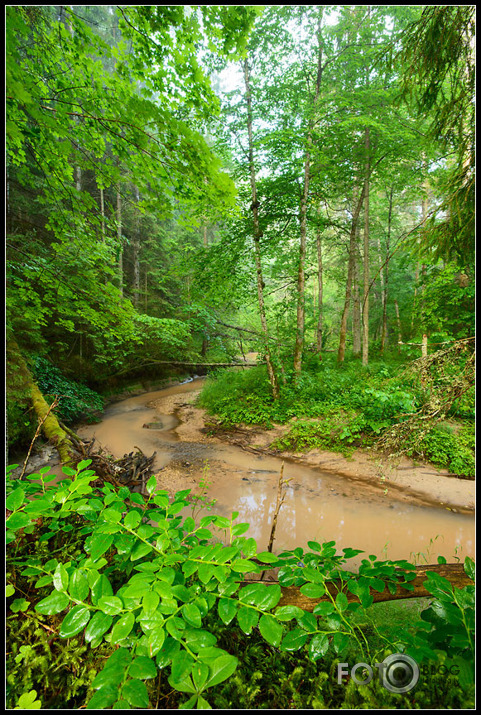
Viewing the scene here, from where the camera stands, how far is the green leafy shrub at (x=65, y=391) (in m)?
7.20

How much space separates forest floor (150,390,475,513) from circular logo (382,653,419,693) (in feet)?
7.77

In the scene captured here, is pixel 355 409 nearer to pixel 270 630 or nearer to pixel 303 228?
pixel 303 228

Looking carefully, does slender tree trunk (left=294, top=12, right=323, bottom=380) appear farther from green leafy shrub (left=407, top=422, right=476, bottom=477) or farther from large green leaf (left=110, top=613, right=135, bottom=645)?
large green leaf (left=110, top=613, right=135, bottom=645)

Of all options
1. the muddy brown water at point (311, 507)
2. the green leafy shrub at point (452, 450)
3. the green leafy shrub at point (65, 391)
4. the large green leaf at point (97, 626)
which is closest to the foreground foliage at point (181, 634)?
the large green leaf at point (97, 626)

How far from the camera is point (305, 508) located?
445 centimetres

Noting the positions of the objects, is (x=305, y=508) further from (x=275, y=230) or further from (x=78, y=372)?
(x=78, y=372)

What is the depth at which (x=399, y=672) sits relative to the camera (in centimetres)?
86

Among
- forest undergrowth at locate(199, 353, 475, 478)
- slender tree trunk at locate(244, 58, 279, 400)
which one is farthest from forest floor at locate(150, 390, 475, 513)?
slender tree trunk at locate(244, 58, 279, 400)

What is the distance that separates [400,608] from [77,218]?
4.43m

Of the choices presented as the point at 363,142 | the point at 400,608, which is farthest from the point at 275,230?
the point at 400,608

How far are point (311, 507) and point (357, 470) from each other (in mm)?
1529

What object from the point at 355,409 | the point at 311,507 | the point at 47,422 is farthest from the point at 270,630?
the point at 355,409

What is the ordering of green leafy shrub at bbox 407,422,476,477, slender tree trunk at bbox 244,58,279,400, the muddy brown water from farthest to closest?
slender tree trunk at bbox 244,58,279,400 < green leafy shrub at bbox 407,422,476,477 < the muddy brown water

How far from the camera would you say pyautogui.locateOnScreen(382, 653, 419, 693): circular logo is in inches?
32.6
